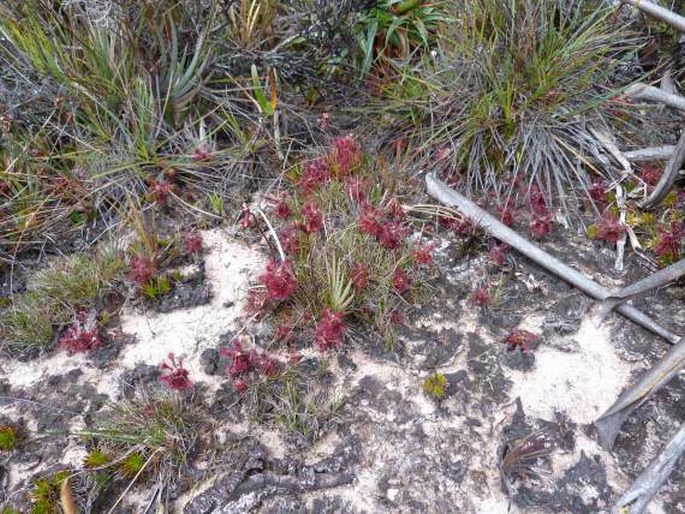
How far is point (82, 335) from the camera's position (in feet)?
10.8

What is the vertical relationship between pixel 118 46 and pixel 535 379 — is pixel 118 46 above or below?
above

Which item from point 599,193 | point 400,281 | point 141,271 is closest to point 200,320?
point 141,271

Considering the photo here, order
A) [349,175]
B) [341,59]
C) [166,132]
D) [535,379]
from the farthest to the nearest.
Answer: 1. [341,59]
2. [166,132]
3. [349,175]
4. [535,379]

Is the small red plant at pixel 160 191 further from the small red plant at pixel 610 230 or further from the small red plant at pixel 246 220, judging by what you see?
the small red plant at pixel 610 230

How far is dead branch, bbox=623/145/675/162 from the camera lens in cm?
392

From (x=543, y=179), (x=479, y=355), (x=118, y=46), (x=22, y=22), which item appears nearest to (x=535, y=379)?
(x=479, y=355)

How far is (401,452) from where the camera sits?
2797 millimetres

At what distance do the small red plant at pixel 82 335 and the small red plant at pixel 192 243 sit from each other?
715 millimetres

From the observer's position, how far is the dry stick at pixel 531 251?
316 centimetres

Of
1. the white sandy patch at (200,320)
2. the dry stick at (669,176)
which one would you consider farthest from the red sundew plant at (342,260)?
the dry stick at (669,176)

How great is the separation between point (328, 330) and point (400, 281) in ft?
1.76

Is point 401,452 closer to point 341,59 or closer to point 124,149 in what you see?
point 124,149

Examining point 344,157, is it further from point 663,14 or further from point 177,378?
point 663,14

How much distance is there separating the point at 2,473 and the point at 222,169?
95.9 inches
